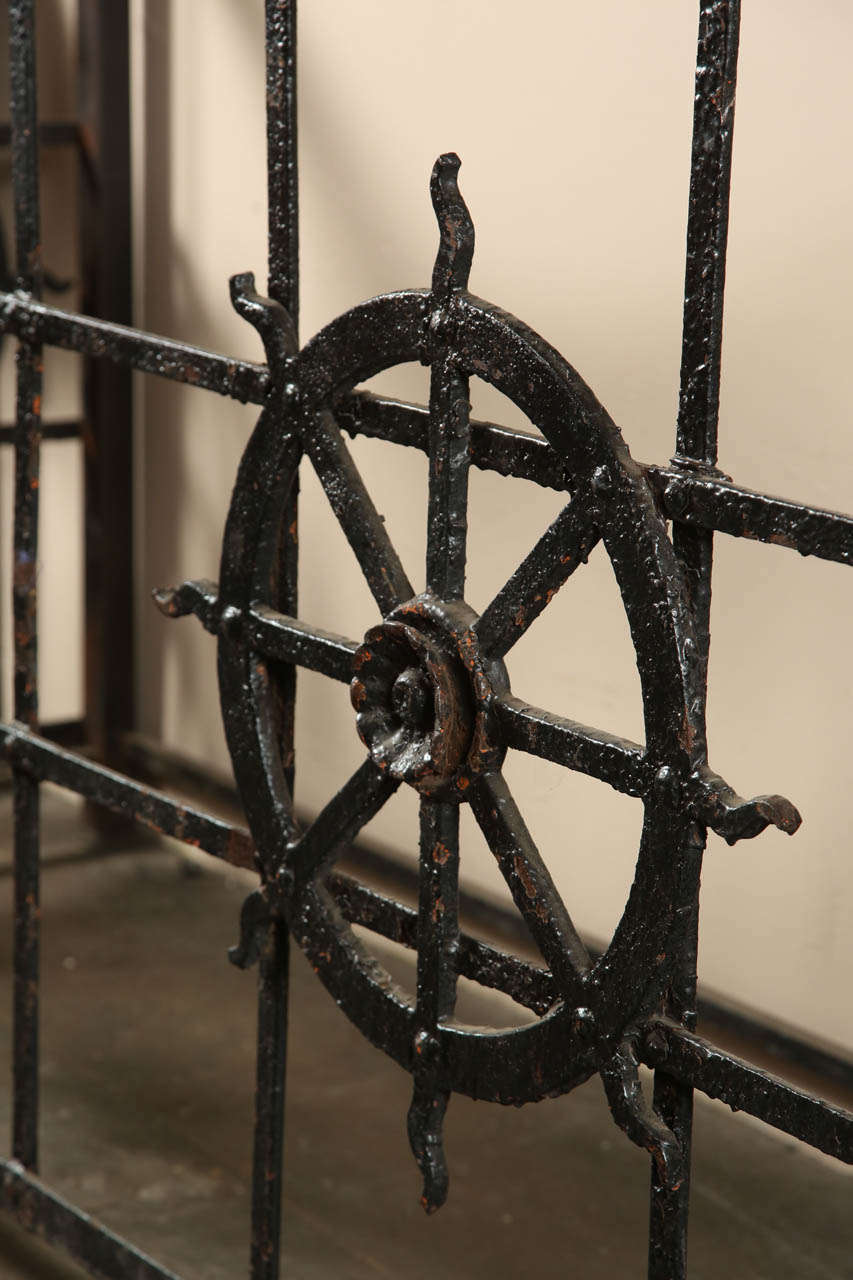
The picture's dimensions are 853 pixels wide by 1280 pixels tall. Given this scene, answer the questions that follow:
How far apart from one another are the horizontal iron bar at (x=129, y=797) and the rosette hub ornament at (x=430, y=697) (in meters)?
0.23

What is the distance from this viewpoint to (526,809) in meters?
1.31

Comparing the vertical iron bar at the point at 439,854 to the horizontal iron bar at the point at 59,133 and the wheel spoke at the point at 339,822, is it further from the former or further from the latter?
the horizontal iron bar at the point at 59,133

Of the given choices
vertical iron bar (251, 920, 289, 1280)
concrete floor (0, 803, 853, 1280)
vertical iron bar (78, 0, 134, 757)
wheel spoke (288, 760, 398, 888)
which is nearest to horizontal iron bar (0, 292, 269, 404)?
wheel spoke (288, 760, 398, 888)

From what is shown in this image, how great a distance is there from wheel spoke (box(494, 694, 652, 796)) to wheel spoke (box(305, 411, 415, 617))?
0.13 meters

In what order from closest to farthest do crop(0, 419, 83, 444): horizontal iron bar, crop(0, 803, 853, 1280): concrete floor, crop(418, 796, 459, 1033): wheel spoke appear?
1. crop(418, 796, 459, 1033): wheel spoke
2. crop(0, 803, 853, 1280): concrete floor
3. crop(0, 419, 83, 444): horizontal iron bar

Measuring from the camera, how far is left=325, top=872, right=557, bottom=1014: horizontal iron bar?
115 cm

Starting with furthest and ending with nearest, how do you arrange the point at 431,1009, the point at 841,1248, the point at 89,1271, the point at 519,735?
1. the point at 841,1248
2. the point at 89,1271
3. the point at 431,1009
4. the point at 519,735

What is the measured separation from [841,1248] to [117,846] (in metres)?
1.45

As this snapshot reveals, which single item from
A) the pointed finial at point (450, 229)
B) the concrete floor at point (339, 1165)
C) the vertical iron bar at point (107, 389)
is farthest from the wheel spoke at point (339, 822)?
the vertical iron bar at point (107, 389)

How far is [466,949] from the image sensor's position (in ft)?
3.95

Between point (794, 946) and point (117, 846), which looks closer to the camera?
point (794, 946)

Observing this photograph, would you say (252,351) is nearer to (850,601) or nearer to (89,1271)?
→ (850,601)

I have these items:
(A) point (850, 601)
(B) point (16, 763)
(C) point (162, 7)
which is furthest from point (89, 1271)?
(C) point (162, 7)

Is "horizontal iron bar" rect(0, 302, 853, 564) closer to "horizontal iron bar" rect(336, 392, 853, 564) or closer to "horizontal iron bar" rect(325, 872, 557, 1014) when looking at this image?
"horizontal iron bar" rect(336, 392, 853, 564)
